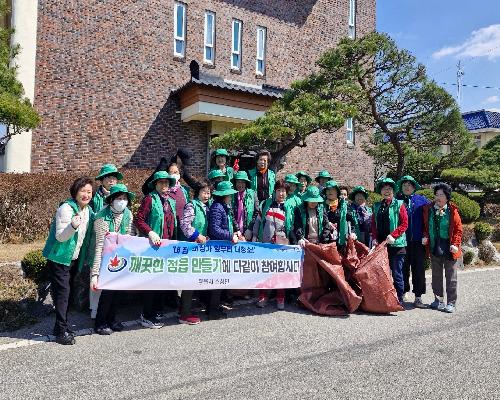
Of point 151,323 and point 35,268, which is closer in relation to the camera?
point 151,323

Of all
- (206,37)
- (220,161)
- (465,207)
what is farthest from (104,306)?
(206,37)

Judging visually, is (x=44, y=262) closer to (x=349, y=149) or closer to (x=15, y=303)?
(x=15, y=303)

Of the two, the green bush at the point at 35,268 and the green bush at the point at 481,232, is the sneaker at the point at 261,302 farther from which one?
the green bush at the point at 481,232

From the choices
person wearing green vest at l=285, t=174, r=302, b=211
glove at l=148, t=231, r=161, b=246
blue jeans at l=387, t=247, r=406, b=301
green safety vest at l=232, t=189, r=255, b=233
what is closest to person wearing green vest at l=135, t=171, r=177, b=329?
glove at l=148, t=231, r=161, b=246

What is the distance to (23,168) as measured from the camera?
1222 cm

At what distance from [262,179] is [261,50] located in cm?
1172

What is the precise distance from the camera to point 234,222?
18.9 feet

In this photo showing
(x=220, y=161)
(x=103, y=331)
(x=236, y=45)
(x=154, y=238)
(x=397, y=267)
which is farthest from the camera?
(x=236, y=45)

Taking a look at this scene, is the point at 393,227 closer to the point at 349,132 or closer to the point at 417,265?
the point at 417,265

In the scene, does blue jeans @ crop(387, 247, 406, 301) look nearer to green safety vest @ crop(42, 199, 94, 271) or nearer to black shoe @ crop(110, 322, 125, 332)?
black shoe @ crop(110, 322, 125, 332)

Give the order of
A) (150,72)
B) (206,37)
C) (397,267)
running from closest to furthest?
(397,267) → (150,72) → (206,37)

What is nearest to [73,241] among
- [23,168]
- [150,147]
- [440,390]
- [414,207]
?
[440,390]

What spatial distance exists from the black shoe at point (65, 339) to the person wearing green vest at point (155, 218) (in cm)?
84

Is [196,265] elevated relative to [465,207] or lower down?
lower down
